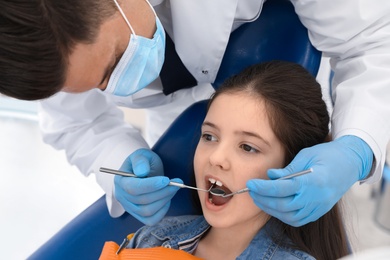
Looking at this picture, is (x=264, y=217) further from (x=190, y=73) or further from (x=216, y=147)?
(x=190, y=73)

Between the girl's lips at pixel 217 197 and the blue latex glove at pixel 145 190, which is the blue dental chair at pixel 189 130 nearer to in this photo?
the blue latex glove at pixel 145 190

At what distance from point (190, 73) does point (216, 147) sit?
328mm

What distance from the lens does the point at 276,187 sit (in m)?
1.20

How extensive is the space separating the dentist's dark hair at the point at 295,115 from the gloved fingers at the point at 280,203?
18 centimetres

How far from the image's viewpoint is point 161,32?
1318 mm

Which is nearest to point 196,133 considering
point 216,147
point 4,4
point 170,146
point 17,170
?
point 170,146

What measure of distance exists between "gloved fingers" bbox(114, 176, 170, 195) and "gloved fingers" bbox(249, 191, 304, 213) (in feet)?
0.80

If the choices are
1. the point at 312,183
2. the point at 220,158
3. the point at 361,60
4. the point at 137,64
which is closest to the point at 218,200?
the point at 220,158

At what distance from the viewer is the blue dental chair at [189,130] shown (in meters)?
1.51

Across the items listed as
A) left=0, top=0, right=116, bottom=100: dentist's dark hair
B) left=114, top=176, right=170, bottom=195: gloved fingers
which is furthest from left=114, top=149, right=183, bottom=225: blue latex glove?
left=0, top=0, right=116, bottom=100: dentist's dark hair

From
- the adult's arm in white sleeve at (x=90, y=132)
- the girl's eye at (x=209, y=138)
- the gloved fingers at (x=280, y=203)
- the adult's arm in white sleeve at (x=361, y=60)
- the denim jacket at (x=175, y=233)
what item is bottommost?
the denim jacket at (x=175, y=233)

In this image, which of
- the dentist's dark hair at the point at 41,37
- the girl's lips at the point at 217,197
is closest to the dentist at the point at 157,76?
the dentist's dark hair at the point at 41,37

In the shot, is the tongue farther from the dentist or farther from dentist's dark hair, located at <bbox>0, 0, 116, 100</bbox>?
dentist's dark hair, located at <bbox>0, 0, 116, 100</bbox>

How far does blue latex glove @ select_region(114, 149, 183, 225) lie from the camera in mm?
1401
